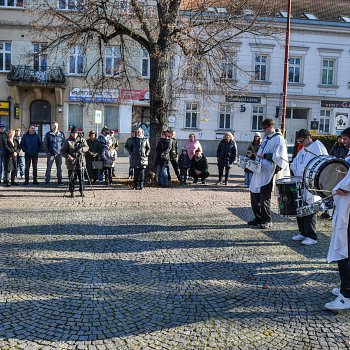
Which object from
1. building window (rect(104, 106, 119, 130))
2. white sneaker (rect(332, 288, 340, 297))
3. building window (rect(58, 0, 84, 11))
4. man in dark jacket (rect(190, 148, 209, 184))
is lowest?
white sneaker (rect(332, 288, 340, 297))

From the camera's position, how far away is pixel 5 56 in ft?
99.1

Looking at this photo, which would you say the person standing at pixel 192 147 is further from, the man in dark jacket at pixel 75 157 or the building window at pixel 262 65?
the building window at pixel 262 65

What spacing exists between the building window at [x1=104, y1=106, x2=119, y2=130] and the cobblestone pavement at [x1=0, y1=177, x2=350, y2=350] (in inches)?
879

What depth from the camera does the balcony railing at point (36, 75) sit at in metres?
29.3

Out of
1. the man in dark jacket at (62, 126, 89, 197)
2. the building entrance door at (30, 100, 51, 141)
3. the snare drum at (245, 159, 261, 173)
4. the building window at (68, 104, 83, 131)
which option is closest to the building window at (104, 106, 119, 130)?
the building window at (68, 104, 83, 131)

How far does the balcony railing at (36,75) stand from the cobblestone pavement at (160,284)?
2204cm

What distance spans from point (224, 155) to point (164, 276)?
9.88 m

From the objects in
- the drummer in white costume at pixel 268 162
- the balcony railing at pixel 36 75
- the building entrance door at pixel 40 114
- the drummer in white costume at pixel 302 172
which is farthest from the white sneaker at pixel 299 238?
the building entrance door at pixel 40 114

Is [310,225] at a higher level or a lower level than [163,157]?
lower

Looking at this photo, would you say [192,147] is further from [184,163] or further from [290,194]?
[290,194]

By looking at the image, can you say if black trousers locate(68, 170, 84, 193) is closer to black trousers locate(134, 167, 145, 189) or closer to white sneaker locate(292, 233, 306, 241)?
black trousers locate(134, 167, 145, 189)

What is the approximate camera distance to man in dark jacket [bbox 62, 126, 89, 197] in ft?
36.9

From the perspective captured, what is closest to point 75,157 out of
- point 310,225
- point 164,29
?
point 164,29

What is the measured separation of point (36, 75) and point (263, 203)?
25.4 meters
